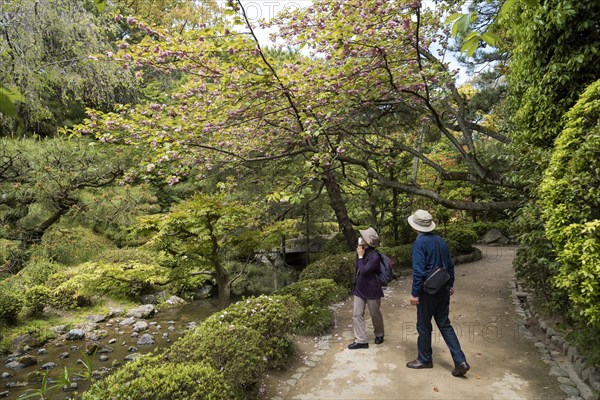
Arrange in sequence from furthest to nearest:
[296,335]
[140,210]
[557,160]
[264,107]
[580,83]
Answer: [140,210], [264,107], [296,335], [580,83], [557,160]

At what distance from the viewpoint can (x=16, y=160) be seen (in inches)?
258

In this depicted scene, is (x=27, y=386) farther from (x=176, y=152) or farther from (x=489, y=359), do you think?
(x=489, y=359)

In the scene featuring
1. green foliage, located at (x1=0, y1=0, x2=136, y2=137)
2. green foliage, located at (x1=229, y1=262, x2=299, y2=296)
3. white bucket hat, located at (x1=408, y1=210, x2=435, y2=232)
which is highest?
green foliage, located at (x1=0, y1=0, x2=136, y2=137)

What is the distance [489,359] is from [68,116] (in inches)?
532

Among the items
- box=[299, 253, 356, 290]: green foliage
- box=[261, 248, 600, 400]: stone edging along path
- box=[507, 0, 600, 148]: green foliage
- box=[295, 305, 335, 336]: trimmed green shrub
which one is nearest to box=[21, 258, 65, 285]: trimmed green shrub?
box=[299, 253, 356, 290]: green foliage

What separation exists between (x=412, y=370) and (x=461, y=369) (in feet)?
1.64

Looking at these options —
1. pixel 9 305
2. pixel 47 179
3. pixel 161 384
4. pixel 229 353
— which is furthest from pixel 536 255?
pixel 9 305

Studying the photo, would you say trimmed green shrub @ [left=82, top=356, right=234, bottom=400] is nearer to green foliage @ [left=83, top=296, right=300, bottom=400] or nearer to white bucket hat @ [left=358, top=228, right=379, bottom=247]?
green foliage @ [left=83, top=296, right=300, bottom=400]

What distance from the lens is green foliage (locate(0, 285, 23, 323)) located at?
7.76 meters

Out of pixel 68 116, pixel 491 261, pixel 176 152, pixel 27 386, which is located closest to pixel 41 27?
pixel 176 152

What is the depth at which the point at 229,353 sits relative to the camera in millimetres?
3543

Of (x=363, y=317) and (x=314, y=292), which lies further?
(x=314, y=292)

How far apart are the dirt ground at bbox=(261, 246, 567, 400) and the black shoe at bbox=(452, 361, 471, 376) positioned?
0.24ft

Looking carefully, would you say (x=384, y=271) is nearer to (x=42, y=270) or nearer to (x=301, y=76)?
Result: (x=301, y=76)
